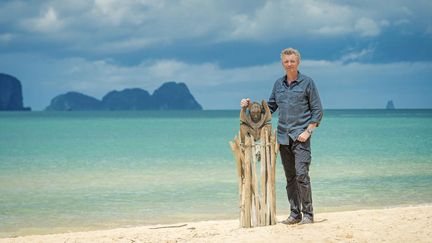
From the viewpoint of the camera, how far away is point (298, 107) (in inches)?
289

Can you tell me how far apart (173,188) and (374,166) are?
9.01 meters

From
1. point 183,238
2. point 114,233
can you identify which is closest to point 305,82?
point 183,238

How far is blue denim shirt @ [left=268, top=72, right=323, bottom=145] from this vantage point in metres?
7.32

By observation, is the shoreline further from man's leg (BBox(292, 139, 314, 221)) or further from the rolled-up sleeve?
the rolled-up sleeve

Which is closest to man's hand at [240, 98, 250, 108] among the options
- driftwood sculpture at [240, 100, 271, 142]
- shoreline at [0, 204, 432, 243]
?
driftwood sculpture at [240, 100, 271, 142]

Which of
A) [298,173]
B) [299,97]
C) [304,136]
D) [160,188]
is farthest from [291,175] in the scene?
[160,188]

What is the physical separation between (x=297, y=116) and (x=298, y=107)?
0.11m

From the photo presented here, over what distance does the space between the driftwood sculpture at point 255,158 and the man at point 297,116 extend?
0.57 ft

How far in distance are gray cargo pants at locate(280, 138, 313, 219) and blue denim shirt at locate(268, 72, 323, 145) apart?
0.13 meters

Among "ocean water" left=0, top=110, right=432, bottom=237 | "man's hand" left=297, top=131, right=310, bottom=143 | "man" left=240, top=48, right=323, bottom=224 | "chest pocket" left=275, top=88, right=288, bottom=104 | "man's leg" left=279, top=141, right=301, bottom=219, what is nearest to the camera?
"man's hand" left=297, top=131, right=310, bottom=143

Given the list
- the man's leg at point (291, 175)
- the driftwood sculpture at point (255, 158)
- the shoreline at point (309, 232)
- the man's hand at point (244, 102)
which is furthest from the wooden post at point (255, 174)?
the man's hand at point (244, 102)

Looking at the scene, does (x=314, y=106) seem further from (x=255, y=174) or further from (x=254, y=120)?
(x=255, y=174)

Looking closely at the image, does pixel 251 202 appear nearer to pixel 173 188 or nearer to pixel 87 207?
pixel 87 207

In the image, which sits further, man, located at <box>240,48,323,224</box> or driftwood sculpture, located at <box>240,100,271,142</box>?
driftwood sculpture, located at <box>240,100,271,142</box>
